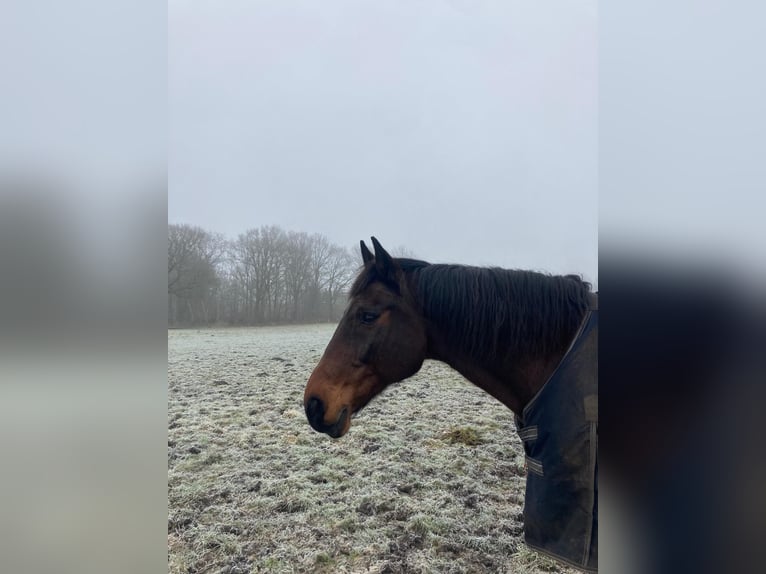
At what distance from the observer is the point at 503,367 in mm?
1638

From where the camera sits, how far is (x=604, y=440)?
0.58 metres

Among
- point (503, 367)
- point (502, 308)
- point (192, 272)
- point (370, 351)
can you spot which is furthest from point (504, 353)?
point (192, 272)

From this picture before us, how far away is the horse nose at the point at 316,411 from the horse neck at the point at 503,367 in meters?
0.53

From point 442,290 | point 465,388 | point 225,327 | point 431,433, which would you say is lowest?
point 431,433

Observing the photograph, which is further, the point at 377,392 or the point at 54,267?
the point at 377,392

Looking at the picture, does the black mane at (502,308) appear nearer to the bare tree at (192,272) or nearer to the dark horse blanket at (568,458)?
the dark horse blanket at (568,458)

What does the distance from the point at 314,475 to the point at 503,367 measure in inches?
48.2

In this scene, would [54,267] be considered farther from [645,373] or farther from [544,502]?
[544,502]

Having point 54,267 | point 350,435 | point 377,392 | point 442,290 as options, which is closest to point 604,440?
point 54,267

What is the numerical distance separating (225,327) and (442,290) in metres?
1.18

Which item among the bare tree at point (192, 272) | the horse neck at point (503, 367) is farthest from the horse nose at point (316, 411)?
the bare tree at point (192, 272)

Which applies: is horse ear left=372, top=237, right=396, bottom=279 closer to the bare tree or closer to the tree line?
the tree line

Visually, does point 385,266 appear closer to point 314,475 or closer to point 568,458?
point 568,458

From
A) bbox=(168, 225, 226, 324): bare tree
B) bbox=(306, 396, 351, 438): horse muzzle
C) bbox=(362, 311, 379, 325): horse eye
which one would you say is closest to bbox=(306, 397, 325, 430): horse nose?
bbox=(306, 396, 351, 438): horse muzzle
